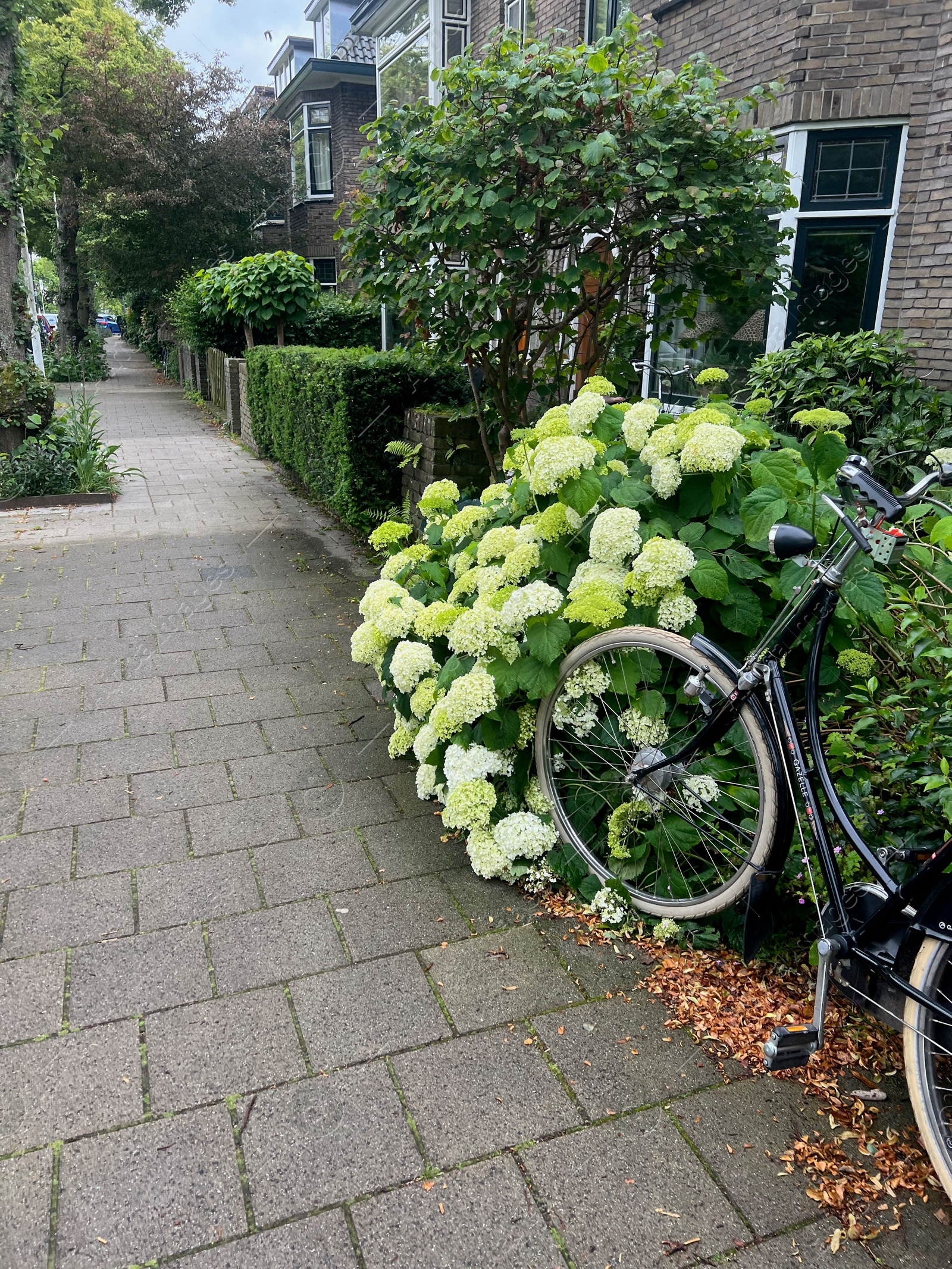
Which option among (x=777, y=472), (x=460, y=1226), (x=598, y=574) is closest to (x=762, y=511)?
(x=777, y=472)

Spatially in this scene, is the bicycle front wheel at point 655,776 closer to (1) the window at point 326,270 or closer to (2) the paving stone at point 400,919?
(2) the paving stone at point 400,919

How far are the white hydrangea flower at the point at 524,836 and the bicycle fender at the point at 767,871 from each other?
2.46 feet

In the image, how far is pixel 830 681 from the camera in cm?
261

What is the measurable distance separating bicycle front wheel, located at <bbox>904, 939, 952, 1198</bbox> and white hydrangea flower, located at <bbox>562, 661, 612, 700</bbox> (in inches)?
45.8

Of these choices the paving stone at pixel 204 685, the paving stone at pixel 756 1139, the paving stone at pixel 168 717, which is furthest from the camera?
the paving stone at pixel 204 685

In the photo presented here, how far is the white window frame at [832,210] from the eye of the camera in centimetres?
738

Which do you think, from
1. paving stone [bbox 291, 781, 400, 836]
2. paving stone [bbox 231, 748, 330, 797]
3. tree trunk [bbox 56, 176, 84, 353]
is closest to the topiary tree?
paving stone [bbox 231, 748, 330, 797]

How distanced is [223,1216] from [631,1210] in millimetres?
816

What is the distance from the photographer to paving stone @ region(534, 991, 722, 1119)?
2.23 metres

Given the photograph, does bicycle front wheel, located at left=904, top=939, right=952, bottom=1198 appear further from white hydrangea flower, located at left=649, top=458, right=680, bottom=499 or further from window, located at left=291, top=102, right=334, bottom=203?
window, located at left=291, top=102, right=334, bottom=203

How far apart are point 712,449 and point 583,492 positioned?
1.38ft

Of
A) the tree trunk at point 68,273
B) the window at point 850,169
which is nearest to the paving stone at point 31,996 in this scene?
the window at point 850,169

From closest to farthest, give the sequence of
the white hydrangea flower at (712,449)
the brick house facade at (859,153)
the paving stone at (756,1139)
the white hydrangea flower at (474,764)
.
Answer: the paving stone at (756,1139)
the white hydrangea flower at (712,449)
the white hydrangea flower at (474,764)
the brick house facade at (859,153)

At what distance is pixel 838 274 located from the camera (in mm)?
7773
